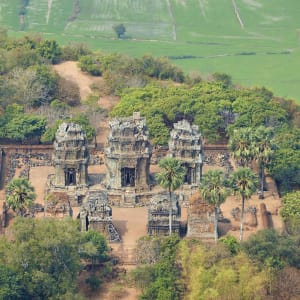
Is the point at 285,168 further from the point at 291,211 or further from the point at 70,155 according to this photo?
the point at 70,155

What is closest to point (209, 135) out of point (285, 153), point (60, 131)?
point (285, 153)

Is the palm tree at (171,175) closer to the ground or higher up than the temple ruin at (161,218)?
higher up

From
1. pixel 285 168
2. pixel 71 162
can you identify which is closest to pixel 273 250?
pixel 285 168

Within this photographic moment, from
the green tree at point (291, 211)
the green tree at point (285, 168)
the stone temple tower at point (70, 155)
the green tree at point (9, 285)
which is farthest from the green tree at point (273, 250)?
the stone temple tower at point (70, 155)

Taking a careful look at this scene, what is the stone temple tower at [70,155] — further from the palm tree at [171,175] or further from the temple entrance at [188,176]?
the palm tree at [171,175]

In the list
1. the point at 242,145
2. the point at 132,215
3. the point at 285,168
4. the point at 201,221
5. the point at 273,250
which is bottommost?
the point at 132,215

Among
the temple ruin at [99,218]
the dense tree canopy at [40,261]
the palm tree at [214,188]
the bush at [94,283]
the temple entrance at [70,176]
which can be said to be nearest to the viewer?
the dense tree canopy at [40,261]
